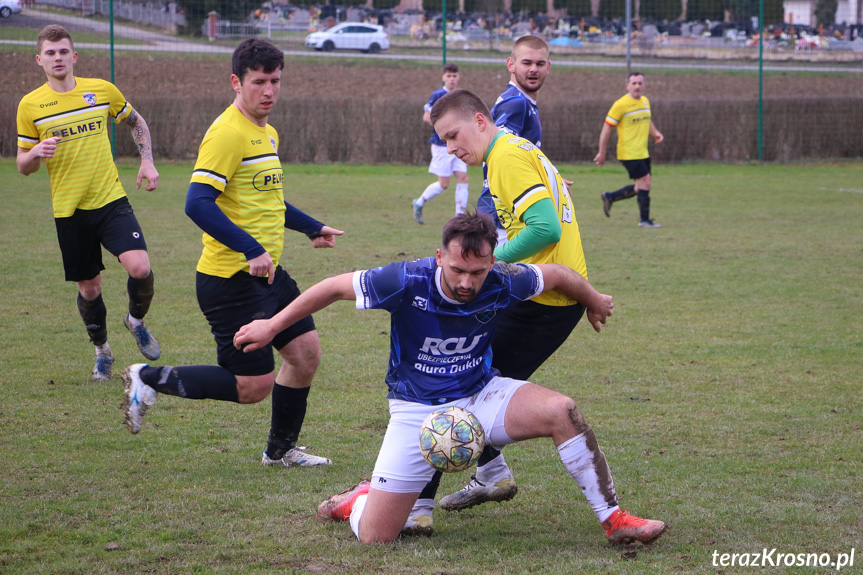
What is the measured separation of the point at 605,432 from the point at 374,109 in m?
16.0

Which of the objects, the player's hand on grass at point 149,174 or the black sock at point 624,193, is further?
the black sock at point 624,193

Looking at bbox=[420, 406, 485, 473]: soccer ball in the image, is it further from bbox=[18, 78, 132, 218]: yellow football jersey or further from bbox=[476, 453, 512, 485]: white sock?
bbox=[18, 78, 132, 218]: yellow football jersey

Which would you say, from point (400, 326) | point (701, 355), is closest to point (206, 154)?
point (400, 326)

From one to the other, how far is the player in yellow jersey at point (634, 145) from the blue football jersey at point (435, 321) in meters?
9.79

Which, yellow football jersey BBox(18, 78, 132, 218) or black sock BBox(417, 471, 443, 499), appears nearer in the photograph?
black sock BBox(417, 471, 443, 499)

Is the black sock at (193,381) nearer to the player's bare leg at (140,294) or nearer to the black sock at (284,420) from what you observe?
the black sock at (284,420)

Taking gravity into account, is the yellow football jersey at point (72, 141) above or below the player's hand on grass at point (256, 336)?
above

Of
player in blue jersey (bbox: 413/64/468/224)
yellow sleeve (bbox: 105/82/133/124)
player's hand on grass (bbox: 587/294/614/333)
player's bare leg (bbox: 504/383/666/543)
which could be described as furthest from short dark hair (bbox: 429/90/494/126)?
player in blue jersey (bbox: 413/64/468/224)

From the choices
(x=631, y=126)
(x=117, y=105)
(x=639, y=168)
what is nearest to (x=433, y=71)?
(x=631, y=126)

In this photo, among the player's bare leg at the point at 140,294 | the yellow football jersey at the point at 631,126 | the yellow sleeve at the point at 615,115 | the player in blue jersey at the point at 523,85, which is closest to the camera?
the player in blue jersey at the point at 523,85

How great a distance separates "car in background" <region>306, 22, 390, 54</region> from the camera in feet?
80.0

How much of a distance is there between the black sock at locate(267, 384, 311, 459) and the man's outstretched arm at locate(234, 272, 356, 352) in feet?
3.07

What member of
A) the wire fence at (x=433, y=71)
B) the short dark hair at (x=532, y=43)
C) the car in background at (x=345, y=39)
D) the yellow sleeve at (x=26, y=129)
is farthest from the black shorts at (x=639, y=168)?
the car in background at (x=345, y=39)

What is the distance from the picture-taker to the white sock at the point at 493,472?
4.34 m
